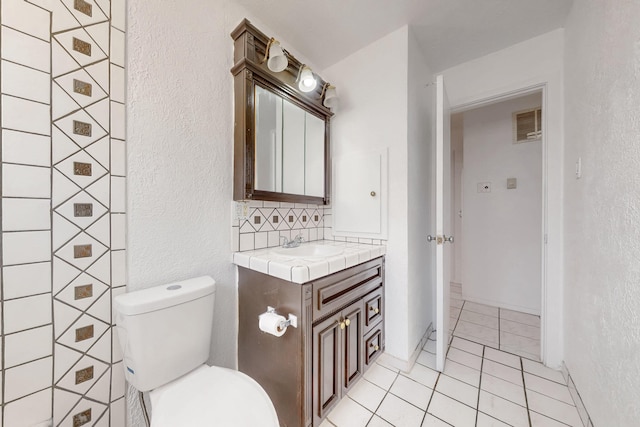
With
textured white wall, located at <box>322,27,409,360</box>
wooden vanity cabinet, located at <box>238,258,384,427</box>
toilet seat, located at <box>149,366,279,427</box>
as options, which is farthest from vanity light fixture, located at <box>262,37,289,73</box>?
toilet seat, located at <box>149,366,279,427</box>

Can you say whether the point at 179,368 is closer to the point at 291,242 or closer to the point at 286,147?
the point at 291,242

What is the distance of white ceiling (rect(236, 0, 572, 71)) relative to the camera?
1.40m

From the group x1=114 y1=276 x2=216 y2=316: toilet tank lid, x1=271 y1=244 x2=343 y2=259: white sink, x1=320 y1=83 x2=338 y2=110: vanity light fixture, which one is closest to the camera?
x1=114 y1=276 x2=216 y2=316: toilet tank lid

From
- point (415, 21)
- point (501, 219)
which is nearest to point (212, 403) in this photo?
point (415, 21)

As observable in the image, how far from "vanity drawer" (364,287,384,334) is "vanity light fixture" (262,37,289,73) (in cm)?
151

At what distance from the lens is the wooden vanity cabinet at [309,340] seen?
3.33 feet

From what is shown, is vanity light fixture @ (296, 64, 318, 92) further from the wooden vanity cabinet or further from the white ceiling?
the wooden vanity cabinet

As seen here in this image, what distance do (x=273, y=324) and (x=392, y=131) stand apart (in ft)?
4.67

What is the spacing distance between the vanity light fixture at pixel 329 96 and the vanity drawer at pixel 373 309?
1421mm

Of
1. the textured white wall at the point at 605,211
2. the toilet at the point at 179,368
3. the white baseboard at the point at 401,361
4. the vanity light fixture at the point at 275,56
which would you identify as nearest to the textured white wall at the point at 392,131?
the white baseboard at the point at 401,361

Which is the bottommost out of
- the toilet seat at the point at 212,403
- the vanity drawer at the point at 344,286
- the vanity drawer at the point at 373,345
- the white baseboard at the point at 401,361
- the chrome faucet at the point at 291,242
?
the white baseboard at the point at 401,361

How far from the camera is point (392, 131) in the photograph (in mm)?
1625

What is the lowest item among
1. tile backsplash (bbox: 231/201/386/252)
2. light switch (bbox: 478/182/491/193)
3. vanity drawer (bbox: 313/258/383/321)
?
vanity drawer (bbox: 313/258/383/321)

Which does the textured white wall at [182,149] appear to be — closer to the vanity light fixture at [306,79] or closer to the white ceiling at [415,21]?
the white ceiling at [415,21]
